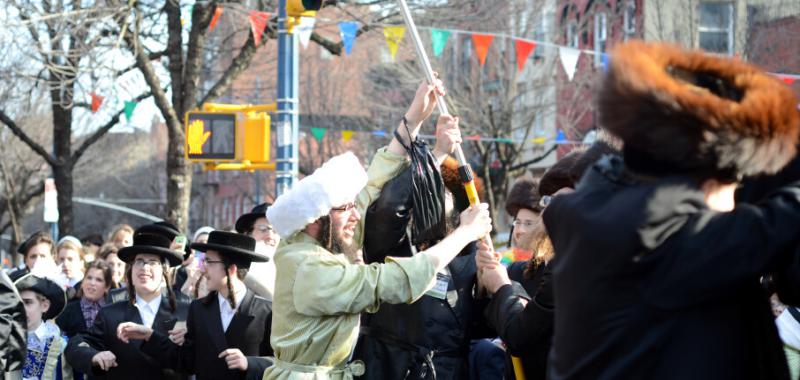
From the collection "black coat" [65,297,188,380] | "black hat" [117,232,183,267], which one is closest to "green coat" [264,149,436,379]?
"black coat" [65,297,188,380]

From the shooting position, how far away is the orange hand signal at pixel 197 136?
13273mm

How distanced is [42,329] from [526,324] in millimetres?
4908

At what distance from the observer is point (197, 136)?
13.3m

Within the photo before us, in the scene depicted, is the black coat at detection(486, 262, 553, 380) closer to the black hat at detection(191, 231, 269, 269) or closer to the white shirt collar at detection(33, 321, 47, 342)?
the black hat at detection(191, 231, 269, 269)

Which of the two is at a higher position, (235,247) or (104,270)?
(235,247)

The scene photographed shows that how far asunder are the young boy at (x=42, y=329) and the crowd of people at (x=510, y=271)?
2 centimetres

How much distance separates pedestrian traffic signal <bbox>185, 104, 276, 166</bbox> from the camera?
13.3 m

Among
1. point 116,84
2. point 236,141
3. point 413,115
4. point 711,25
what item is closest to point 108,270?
point 236,141

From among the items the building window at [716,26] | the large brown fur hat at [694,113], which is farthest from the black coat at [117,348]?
the building window at [716,26]

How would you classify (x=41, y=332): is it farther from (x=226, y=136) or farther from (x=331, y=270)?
(x=226, y=136)

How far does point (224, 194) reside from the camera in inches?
2283

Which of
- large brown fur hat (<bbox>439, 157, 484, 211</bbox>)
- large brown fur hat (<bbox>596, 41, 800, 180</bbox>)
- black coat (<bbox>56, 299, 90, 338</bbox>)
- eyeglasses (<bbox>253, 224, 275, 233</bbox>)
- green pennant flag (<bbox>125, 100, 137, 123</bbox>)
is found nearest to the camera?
large brown fur hat (<bbox>596, 41, 800, 180</bbox>)

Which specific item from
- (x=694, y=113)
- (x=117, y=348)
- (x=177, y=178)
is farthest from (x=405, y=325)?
(x=177, y=178)

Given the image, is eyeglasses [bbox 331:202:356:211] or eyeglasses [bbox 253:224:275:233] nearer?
eyeglasses [bbox 331:202:356:211]
